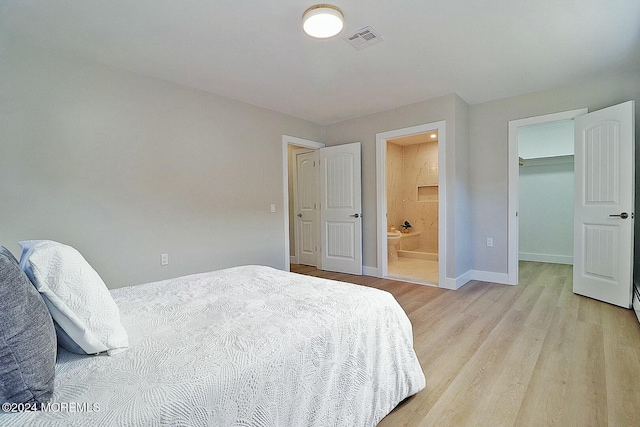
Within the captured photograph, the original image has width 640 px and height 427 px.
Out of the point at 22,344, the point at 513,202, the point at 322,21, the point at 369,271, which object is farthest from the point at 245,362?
the point at 513,202

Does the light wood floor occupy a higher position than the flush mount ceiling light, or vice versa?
the flush mount ceiling light

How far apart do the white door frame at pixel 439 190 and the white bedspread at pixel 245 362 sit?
2.48 metres

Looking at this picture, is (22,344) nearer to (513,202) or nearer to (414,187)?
(513,202)

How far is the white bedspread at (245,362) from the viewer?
30.7 inches

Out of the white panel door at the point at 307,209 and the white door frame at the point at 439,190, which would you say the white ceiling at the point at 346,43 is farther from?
the white panel door at the point at 307,209

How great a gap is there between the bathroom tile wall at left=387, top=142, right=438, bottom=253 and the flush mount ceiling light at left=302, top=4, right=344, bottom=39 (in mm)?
4462

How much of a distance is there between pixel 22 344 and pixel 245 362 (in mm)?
558

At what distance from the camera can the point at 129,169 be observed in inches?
116

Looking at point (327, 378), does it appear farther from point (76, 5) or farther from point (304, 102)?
point (304, 102)

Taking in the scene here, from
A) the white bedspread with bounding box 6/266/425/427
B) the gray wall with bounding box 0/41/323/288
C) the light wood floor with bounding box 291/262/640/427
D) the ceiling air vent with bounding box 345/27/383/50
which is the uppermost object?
the ceiling air vent with bounding box 345/27/383/50

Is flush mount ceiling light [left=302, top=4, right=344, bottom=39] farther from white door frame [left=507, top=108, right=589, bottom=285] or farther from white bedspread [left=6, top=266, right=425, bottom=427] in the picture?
white door frame [left=507, top=108, right=589, bottom=285]

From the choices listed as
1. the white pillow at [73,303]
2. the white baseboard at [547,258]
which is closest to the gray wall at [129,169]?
the white pillow at [73,303]

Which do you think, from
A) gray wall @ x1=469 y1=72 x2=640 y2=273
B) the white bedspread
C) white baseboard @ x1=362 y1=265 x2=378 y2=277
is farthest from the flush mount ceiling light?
white baseboard @ x1=362 y1=265 x2=378 y2=277

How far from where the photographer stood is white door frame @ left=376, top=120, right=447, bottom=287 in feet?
12.6
